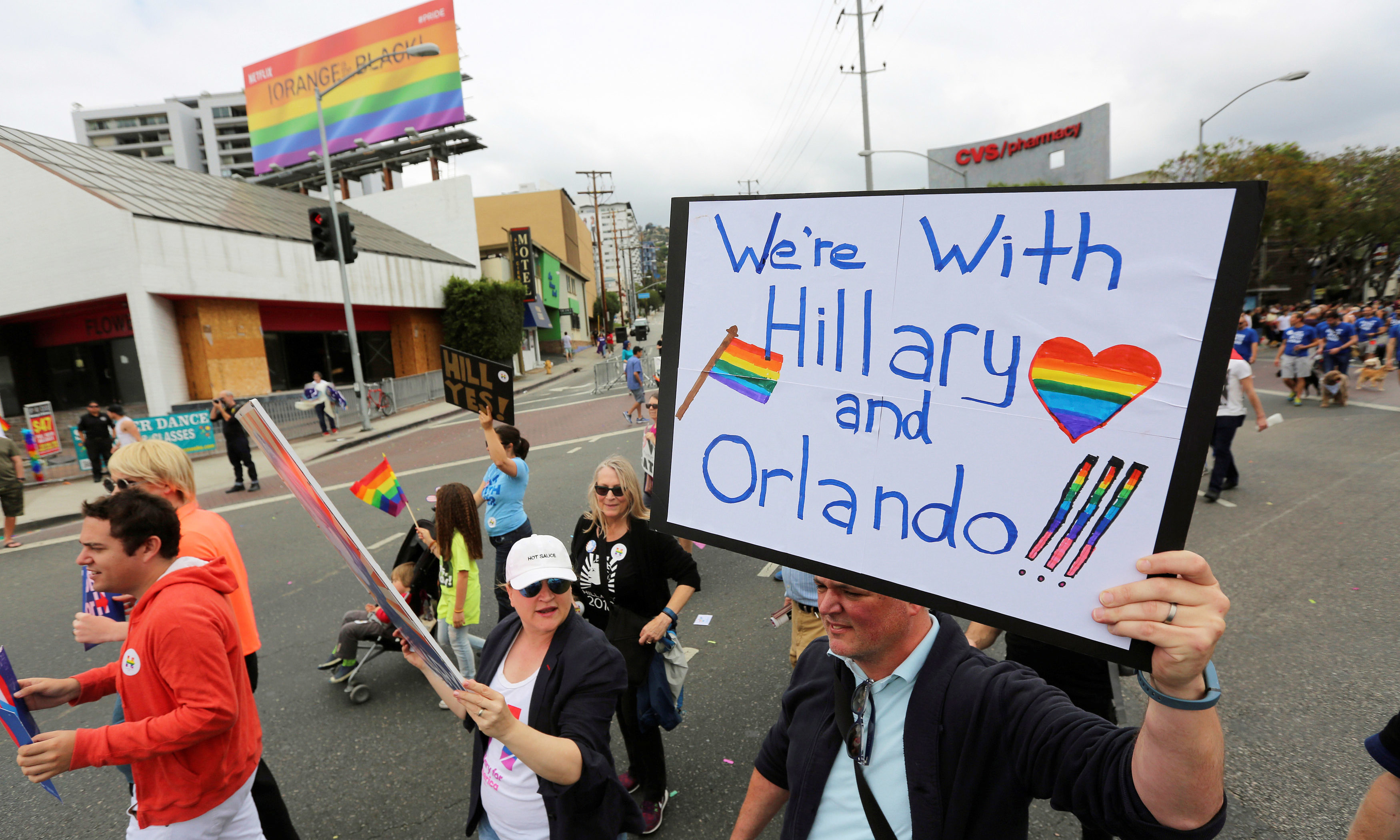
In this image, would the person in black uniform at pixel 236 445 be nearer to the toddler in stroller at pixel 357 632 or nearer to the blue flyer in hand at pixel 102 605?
the toddler in stroller at pixel 357 632

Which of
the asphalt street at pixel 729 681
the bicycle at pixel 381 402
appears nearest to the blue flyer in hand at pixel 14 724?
the asphalt street at pixel 729 681

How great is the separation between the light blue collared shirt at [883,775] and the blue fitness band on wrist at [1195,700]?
0.50 meters

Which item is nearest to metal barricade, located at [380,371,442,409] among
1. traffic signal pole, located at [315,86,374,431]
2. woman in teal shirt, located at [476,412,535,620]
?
traffic signal pole, located at [315,86,374,431]

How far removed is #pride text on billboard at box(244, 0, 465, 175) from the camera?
111 ft

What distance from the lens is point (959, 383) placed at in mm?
1306

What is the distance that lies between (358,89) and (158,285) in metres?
24.1

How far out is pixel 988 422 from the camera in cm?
128

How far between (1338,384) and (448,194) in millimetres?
35221

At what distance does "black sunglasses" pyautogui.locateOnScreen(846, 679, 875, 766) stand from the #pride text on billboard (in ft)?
122

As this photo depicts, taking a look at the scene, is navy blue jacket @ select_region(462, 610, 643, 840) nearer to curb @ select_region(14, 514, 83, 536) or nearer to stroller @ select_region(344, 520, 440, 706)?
stroller @ select_region(344, 520, 440, 706)

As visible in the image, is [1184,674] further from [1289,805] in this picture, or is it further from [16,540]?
[16,540]

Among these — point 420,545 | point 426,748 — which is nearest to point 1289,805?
point 426,748

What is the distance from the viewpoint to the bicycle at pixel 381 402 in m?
21.5

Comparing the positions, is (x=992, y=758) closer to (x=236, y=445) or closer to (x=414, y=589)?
(x=414, y=589)
